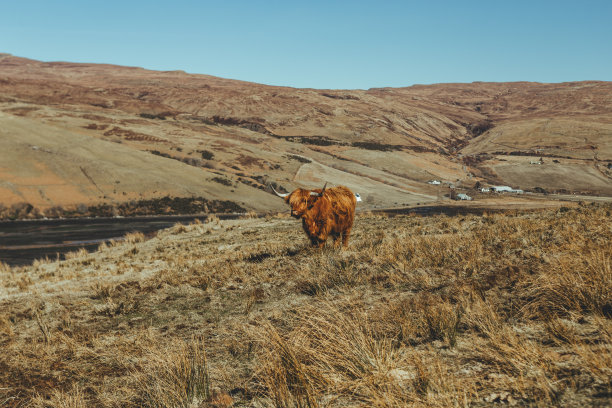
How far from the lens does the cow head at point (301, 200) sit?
10070 mm

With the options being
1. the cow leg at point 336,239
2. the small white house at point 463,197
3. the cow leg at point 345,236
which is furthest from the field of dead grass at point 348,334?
the small white house at point 463,197

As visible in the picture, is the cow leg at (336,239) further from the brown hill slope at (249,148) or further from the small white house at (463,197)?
the small white house at (463,197)

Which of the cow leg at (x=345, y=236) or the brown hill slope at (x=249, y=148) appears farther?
the brown hill slope at (x=249, y=148)

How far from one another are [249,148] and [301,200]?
8102 centimetres

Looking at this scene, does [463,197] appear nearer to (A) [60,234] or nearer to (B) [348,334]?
(A) [60,234]

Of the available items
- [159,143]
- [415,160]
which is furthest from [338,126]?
[159,143]

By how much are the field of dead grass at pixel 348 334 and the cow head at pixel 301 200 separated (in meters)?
1.47

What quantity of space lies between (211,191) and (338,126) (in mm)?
105405

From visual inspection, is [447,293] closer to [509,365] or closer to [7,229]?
[509,365]

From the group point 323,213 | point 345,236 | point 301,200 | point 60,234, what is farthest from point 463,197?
point 301,200

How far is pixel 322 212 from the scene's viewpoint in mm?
10695

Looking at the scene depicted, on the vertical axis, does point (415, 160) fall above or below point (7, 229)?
above

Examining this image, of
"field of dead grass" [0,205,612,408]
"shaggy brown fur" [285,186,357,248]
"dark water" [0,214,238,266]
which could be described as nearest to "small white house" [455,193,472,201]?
"dark water" [0,214,238,266]

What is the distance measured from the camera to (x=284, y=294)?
23.4 ft
